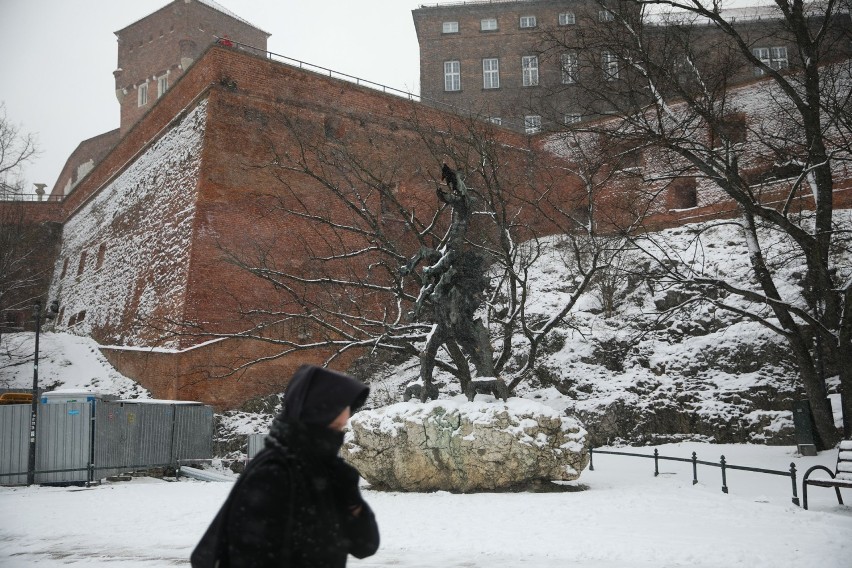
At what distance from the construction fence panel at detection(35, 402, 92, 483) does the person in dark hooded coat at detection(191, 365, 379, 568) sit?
12698 mm

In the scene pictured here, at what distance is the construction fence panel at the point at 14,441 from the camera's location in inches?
521

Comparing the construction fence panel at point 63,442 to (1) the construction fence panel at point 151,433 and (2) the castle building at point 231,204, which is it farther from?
(2) the castle building at point 231,204

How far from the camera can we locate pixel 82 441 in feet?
44.7

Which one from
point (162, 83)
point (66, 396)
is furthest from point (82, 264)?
point (66, 396)

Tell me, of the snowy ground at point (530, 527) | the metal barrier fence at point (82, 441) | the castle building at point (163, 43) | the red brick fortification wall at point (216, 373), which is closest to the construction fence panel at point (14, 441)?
the metal barrier fence at point (82, 441)

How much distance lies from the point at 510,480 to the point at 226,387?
494 inches

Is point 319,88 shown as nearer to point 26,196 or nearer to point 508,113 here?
point 508,113

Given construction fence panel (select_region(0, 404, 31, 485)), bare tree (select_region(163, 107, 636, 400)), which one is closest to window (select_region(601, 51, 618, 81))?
bare tree (select_region(163, 107, 636, 400))

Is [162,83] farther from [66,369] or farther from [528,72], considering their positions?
[66,369]

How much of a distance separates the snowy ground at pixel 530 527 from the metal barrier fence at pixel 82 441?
1.78m

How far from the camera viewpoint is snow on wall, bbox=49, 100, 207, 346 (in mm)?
23000

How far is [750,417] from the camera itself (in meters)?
16.3

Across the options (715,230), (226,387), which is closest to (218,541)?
(226,387)

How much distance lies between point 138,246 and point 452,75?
2287 centimetres
